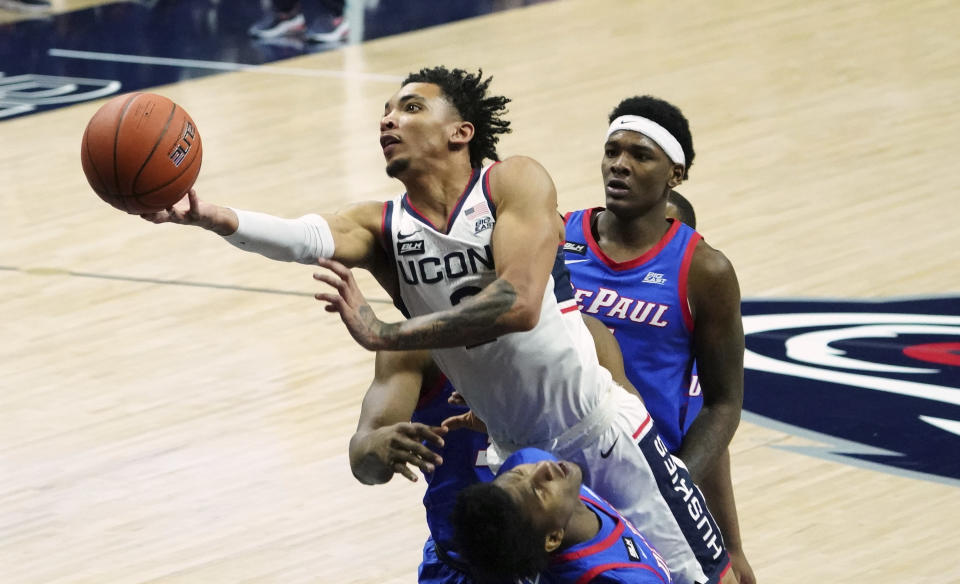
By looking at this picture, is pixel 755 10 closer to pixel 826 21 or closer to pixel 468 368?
pixel 826 21

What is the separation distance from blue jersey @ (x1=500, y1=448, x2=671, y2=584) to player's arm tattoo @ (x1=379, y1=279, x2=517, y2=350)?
0.32m

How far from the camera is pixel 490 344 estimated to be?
3732mm

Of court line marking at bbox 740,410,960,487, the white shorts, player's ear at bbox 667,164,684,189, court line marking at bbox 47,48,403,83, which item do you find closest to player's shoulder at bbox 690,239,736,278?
player's ear at bbox 667,164,684,189

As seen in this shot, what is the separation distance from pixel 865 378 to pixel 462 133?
10.3ft

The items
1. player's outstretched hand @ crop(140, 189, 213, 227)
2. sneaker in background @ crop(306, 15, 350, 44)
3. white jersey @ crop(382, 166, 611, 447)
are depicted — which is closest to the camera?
player's outstretched hand @ crop(140, 189, 213, 227)

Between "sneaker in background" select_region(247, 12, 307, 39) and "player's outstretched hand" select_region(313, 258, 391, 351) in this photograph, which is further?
"sneaker in background" select_region(247, 12, 307, 39)

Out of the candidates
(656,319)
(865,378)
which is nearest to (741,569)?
(656,319)

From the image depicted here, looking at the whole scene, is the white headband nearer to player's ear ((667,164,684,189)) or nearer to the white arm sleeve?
player's ear ((667,164,684,189))

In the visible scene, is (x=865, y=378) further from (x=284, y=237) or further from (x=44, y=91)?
(x=44, y=91)

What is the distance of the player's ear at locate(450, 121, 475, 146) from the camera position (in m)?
3.95

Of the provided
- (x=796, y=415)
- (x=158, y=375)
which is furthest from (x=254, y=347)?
(x=796, y=415)

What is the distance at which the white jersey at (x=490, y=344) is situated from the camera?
12.3 feet

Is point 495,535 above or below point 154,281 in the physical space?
above

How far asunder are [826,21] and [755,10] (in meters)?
0.80
